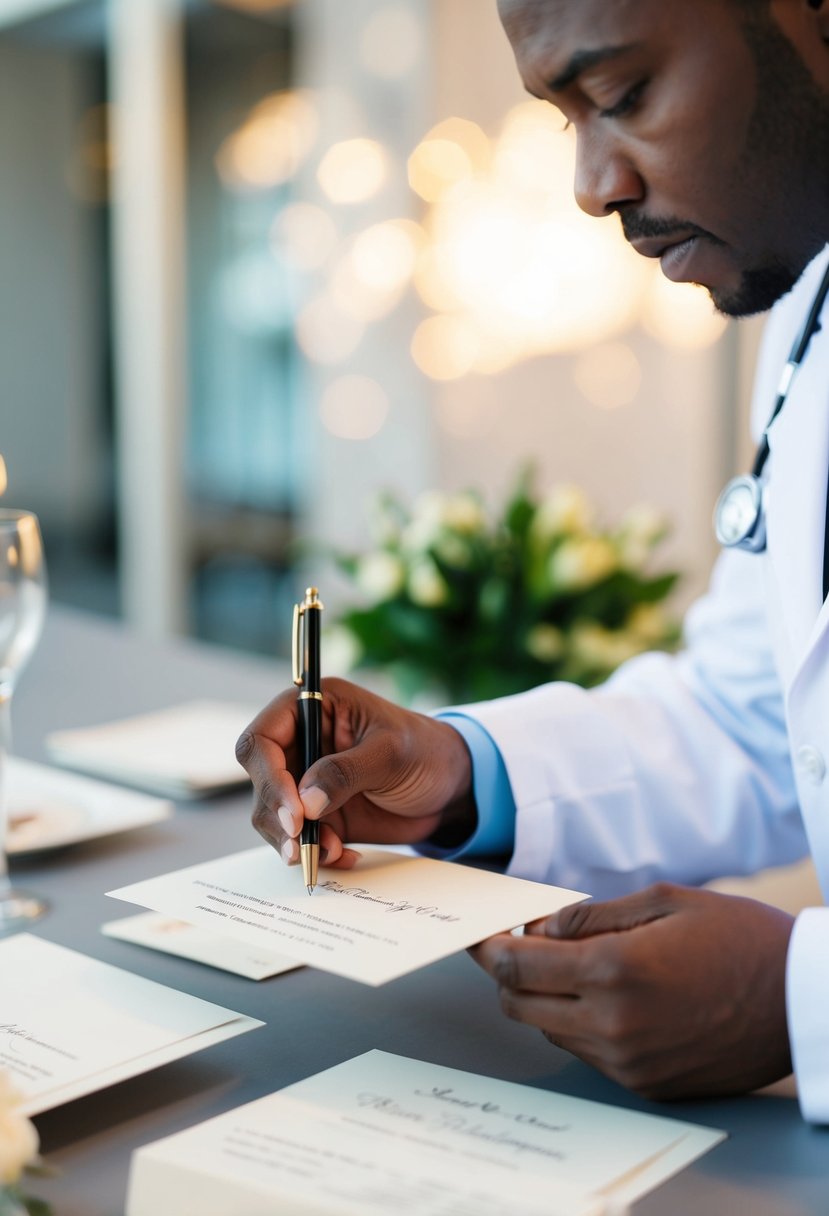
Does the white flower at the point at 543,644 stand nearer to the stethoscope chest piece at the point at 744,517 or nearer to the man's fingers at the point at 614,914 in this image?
the stethoscope chest piece at the point at 744,517

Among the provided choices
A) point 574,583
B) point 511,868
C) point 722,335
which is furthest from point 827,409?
point 722,335

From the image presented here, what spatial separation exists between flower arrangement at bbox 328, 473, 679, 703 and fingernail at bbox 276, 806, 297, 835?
3.84 ft

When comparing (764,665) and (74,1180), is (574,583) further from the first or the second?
(74,1180)

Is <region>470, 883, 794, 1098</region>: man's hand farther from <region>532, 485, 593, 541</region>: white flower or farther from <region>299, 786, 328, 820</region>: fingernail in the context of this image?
Answer: <region>532, 485, 593, 541</region>: white flower

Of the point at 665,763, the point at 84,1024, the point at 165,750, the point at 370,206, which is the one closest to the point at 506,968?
the point at 84,1024

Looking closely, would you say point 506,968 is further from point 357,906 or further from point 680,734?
point 680,734

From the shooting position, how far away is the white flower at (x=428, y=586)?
2.02 meters

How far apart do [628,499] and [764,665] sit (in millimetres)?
3080

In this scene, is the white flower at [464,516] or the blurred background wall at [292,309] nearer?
the white flower at [464,516]

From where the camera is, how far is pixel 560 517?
2.07 meters

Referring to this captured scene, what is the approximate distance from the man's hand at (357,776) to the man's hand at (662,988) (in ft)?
0.57

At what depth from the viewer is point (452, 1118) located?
2.12ft

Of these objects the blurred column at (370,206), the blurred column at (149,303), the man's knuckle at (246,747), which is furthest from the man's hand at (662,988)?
the blurred column at (149,303)

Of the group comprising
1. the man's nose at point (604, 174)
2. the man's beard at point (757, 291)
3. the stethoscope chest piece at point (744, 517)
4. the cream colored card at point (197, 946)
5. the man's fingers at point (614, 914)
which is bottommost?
the cream colored card at point (197, 946)
